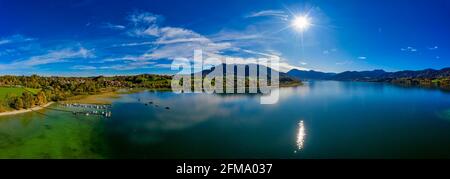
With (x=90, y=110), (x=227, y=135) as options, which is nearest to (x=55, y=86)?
(x=90, y=110)

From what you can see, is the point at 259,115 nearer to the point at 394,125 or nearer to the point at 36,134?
the point at 394,125

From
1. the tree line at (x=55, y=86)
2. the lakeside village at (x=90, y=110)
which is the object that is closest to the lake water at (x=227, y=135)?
the lakeside village at (x=90, y=110)

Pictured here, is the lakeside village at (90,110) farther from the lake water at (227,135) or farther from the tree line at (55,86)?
the tree line at (55,86)

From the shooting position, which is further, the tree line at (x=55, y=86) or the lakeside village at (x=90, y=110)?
the tree line at (x=55, y=86)

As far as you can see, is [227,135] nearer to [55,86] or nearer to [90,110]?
[90,110]

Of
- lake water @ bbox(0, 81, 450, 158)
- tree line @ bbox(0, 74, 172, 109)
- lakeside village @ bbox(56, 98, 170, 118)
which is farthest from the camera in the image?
tree line @ bbox(0, 74, 172, 109)

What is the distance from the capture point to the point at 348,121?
46.8m

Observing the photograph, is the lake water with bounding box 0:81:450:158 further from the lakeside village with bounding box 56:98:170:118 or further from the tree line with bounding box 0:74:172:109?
the tree line with bounding box 0:74:172:109

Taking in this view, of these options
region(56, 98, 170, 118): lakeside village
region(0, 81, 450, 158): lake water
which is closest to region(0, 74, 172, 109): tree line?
region(56, 98, 170, 118): lakeside village

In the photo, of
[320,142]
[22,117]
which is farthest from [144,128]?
[22,117]

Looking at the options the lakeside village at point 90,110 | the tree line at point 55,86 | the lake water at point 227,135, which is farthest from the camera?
the tree line at point 55,86

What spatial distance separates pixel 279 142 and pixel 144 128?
61.2 ft

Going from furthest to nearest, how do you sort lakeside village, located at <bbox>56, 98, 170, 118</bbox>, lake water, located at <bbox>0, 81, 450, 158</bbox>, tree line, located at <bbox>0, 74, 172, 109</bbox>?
1. tree line, located at <bbox>0, 74, 172, 109</bbox>
2. lakeside village, located at <bbox>56, 98, 170, 118</bbox>
3. lake water, located at <bbox>0, 81, 450, 158</bbox>

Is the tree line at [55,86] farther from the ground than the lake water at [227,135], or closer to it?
farther from the ground
